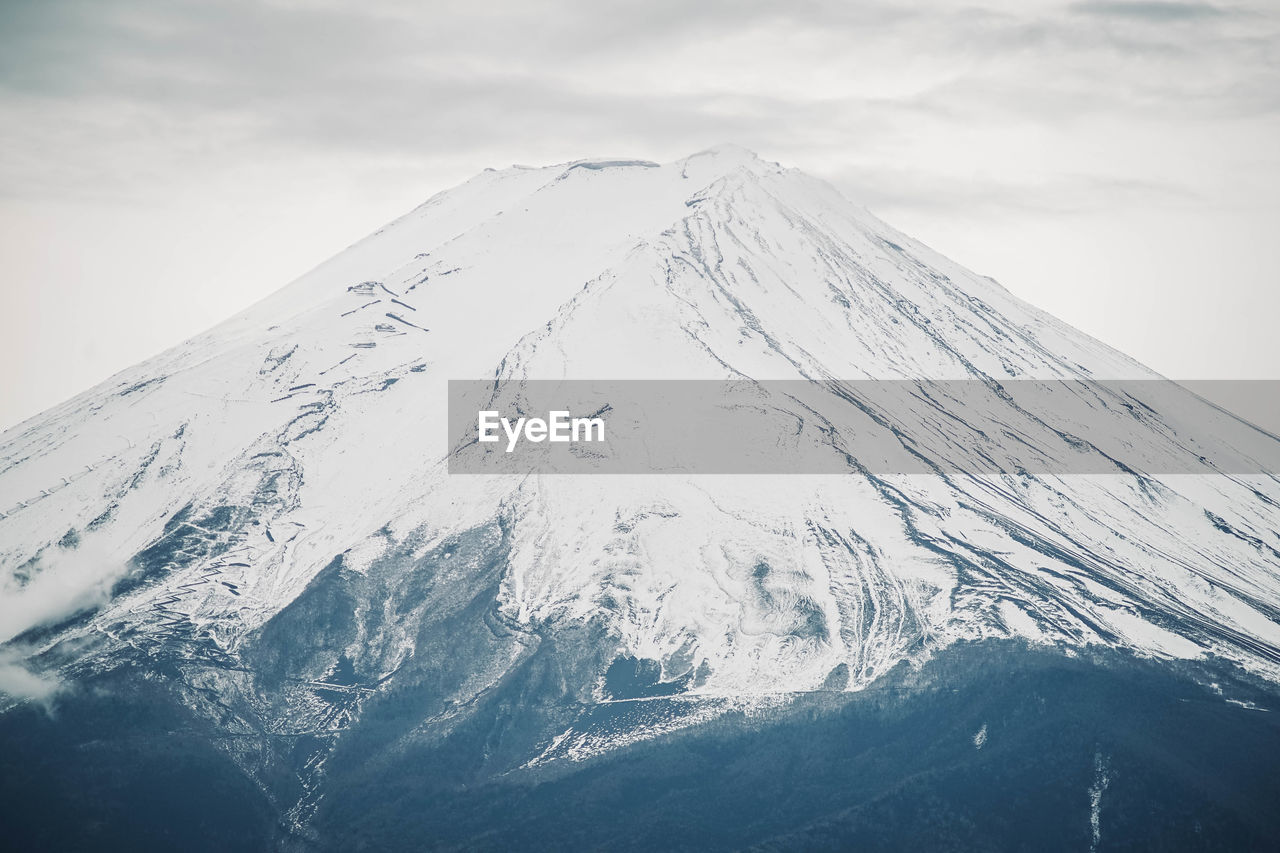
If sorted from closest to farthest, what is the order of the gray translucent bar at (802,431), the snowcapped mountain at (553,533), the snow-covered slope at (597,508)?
the snowcapped mountain at (553,533) < the snow-covered slope at (597,508) < the gray translucent bar at (802,431)

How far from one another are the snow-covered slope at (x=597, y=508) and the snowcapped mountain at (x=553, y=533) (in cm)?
35

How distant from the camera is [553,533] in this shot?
5423 inches

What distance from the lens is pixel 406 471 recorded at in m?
147

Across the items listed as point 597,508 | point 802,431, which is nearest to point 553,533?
point 597,508

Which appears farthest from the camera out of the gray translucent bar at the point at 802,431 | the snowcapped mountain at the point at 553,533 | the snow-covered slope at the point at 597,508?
the gray translucent bar at the point at 802,431

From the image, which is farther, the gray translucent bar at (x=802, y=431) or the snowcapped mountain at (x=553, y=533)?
the gray translucent bar at (x=802, y=431)

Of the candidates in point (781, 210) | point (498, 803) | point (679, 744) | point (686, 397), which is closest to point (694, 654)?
point (679, 744)

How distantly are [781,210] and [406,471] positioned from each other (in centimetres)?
6482

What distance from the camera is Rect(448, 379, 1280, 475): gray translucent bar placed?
146 meters

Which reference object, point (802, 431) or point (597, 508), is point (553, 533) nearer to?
point (597, 508)

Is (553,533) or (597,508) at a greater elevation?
(597,508)

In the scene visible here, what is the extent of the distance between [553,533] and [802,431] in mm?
28286

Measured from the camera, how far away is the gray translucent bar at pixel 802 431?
14612 centimetres

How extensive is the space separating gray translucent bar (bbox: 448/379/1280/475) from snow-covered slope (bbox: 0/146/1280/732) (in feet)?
6.95
